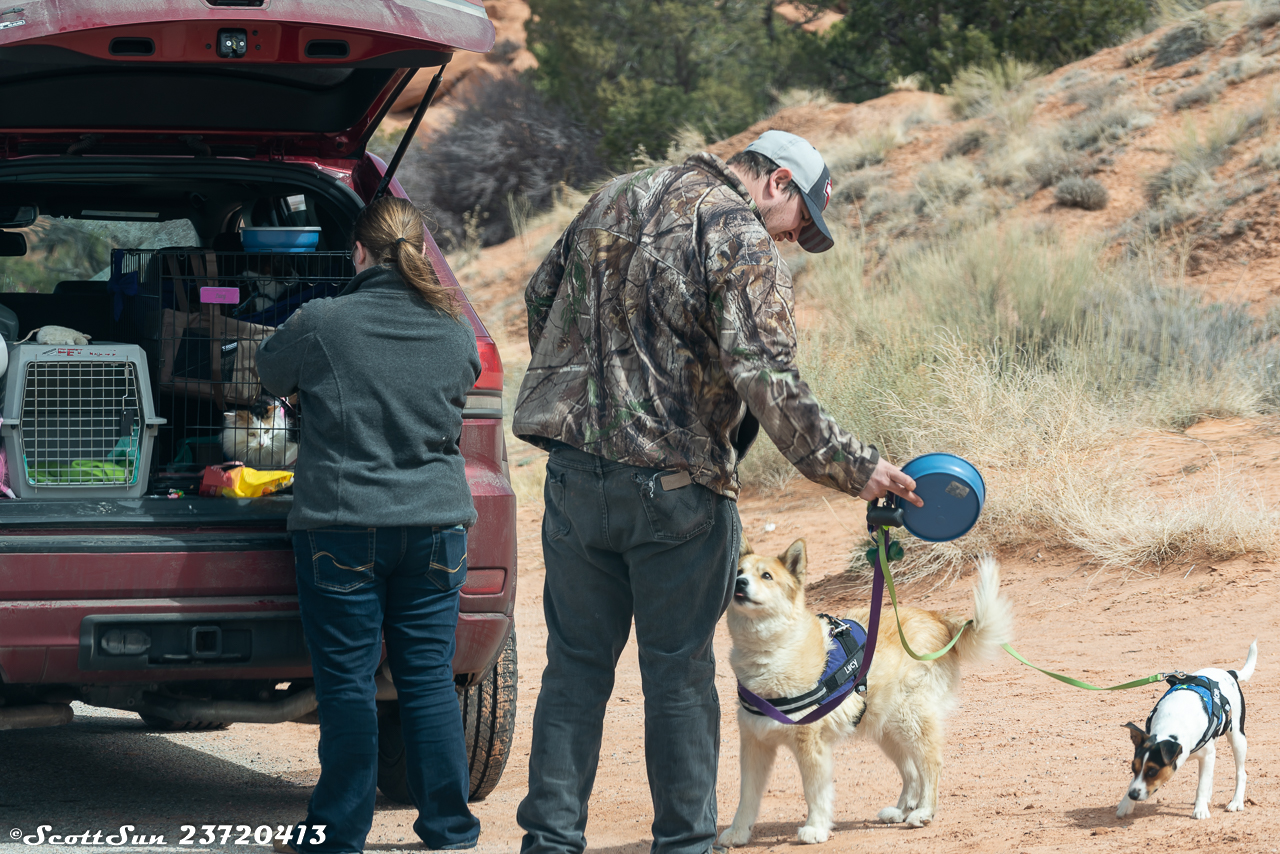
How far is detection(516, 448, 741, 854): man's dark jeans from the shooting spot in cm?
308

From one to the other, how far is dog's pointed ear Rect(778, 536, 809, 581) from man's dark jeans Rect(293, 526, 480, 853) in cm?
107

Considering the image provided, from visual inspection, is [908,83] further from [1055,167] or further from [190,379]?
[190,379]

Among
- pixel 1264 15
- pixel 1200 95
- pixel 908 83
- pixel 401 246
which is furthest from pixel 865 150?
pixel 401 246

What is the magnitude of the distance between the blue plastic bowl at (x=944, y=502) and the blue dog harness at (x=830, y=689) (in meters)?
0.71

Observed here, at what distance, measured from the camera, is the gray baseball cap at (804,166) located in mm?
3145

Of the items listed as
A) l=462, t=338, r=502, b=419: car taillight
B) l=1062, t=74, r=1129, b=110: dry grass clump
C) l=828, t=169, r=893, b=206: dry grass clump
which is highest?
l=1062, t=74, r=1129, b=110: dry grass clump

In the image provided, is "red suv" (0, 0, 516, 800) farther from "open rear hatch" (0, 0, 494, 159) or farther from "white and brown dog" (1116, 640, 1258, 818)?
"white and brown dog" (1116, 640, 1258, 818)

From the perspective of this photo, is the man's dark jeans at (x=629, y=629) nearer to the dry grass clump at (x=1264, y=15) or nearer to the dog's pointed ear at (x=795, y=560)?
the dog's pointed ear at (x=795, y=560)

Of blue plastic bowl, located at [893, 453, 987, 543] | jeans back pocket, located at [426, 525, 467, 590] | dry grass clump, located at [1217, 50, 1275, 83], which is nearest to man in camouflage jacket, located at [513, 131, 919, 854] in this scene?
blue plastic bowl, located at [893, 453, 987, 543]

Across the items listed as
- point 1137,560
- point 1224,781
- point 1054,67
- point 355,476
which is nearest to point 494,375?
point 355,476

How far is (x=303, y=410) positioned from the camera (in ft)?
11.3

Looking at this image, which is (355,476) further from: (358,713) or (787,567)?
(787,567)

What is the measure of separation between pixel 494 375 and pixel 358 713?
100cm

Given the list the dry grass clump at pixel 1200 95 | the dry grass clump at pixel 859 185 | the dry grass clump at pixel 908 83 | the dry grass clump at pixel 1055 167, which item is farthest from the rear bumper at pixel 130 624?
the dry grass clump at pixel 908 83
